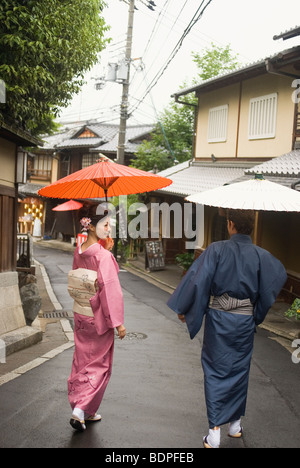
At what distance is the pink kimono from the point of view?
4.59 metres

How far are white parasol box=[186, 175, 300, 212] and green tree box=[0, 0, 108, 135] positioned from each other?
3702 mm

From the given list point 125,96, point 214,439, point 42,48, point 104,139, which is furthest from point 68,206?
point 104,139

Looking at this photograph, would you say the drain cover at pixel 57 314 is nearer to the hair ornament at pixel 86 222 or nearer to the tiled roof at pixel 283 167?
the tiled roof at pixel 283 167

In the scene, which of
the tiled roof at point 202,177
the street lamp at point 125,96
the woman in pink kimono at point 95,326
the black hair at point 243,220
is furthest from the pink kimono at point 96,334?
the street lamp at point 125,96

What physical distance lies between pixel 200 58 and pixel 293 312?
23219 millimetres

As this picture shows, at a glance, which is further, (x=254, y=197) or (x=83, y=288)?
(x=83, y=288)

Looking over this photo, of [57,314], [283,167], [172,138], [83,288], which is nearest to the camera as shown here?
[83,288]

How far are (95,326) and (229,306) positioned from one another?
1351 mm

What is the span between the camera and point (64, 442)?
4.25m

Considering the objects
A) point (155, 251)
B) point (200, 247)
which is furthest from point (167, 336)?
point (155, 251)

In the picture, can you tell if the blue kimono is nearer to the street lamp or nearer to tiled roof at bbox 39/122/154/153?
the street lamp

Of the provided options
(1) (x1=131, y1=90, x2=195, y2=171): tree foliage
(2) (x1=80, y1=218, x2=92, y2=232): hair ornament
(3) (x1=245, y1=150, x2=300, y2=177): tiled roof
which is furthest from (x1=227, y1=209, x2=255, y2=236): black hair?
(1) (x1=131, y1=90, x2=195, y2=171): tree foliage

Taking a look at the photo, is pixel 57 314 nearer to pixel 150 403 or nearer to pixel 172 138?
pixel 150 403

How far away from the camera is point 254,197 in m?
4.70
